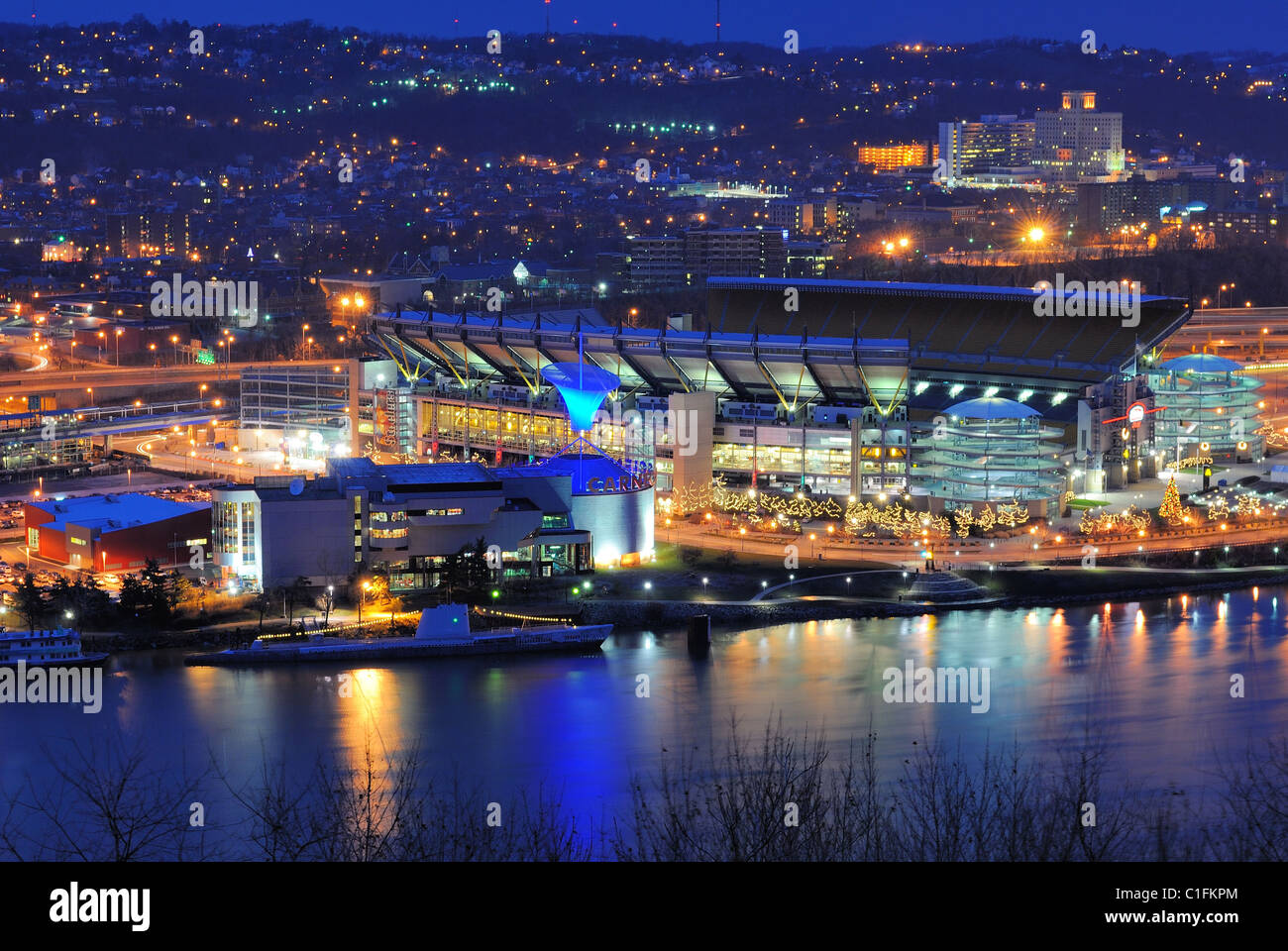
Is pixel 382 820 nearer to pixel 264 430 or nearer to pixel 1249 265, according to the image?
pixel 264 430

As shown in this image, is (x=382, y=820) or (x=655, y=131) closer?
(x=382, y=820)

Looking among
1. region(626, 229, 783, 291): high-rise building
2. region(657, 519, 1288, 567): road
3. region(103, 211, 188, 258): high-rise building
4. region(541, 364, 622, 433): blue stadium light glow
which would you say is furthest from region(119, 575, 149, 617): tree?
region(103, 211, 188, 258): high-rise building

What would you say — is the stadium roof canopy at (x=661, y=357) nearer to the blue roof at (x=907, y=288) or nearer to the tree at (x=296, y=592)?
the blue roof at (x=907, y=288)

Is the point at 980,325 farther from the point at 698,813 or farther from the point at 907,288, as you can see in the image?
the point at 698,813

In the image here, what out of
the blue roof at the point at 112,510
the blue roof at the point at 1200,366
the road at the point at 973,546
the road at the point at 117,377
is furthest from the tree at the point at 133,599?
the road at the point at 117,377

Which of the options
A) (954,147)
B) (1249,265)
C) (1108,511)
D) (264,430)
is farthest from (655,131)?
(1108,511)

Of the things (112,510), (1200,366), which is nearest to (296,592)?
(112,510)
